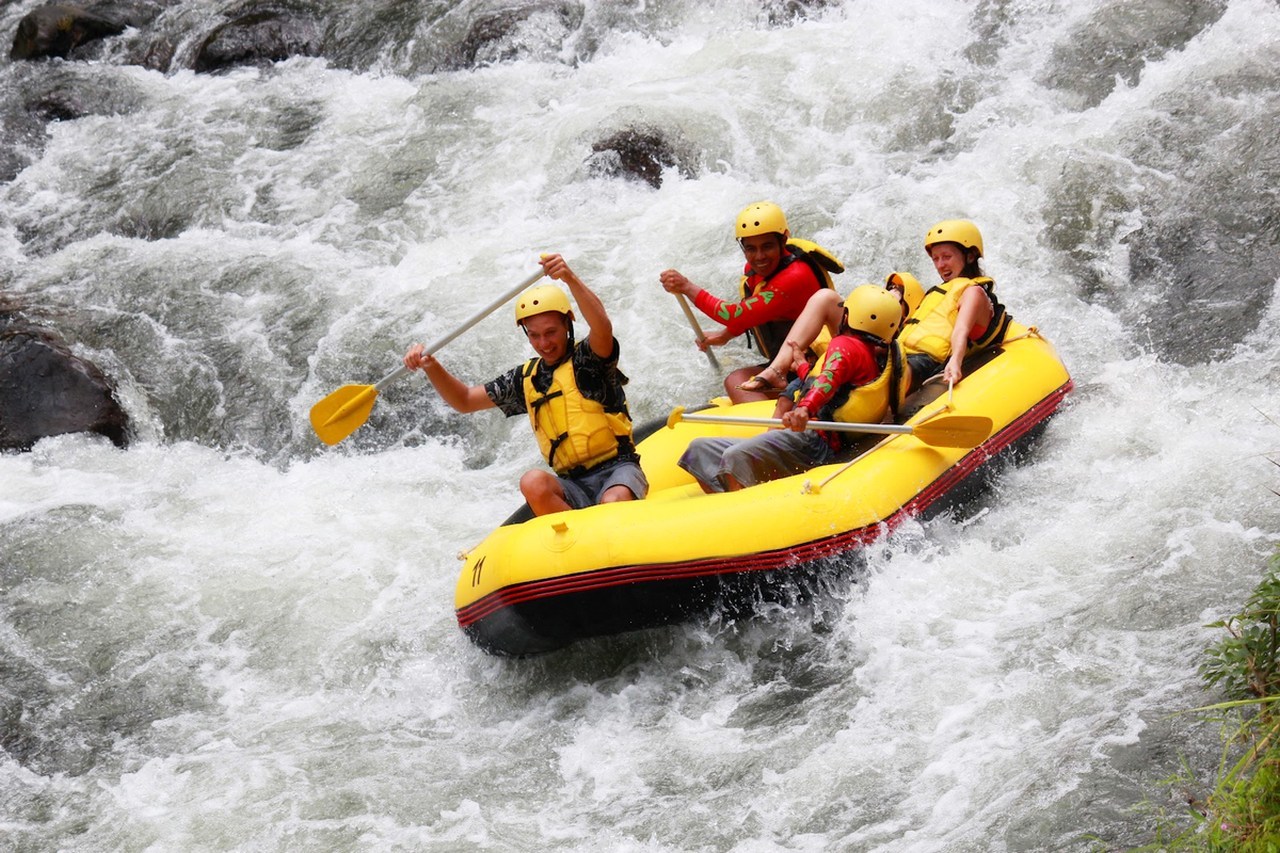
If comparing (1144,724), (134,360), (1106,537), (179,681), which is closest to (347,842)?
(179,681)

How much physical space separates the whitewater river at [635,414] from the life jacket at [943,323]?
20.4 inches

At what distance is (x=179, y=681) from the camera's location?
571cm

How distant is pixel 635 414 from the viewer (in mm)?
7336

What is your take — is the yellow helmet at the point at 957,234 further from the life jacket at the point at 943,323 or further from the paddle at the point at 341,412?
the paddle at the point at 341,412

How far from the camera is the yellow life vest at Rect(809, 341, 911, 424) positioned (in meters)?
5.54

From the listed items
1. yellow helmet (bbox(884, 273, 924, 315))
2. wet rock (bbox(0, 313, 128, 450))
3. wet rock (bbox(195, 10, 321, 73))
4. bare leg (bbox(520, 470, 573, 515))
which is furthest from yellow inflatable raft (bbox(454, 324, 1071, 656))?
wet rock (bbox(195, 10, 321, 73))

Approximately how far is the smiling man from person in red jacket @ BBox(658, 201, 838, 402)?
880 mm

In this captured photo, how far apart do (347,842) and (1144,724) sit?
98.9 inches

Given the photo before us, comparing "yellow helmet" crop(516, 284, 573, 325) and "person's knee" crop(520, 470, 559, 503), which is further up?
"yellow helmet" crop(516, 284, 573, 325)

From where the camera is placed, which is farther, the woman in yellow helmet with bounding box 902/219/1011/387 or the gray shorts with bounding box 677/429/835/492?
the woman in yellow helmet with bounding box 902/219/1011/387

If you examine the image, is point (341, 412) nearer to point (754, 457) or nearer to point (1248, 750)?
point (754, 457)

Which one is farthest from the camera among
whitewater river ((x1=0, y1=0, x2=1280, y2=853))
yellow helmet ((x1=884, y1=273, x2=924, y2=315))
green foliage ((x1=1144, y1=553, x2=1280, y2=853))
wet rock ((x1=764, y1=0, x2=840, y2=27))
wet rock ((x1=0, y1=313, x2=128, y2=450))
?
wet rock ((x1=764, y1=0, x2=840, y2=27))

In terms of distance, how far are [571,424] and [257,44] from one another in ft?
24.1

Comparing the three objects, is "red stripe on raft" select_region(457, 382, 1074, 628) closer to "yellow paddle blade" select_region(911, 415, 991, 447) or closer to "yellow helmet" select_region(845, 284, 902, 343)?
"yellow paddle blade" select_region(911, 415, 991, 447)
